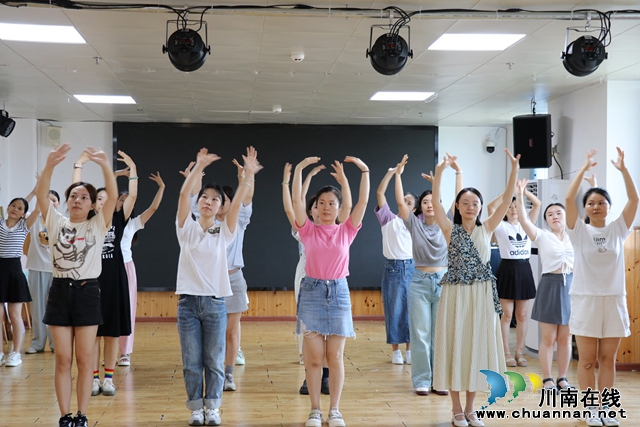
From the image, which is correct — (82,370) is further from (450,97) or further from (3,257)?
(450,97)

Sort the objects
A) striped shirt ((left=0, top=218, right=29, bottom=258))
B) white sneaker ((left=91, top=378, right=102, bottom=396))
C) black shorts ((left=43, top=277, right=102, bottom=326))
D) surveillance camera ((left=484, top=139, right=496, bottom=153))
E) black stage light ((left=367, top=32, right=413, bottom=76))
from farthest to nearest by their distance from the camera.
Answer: surveillance camera ((left=484, top=139, right=496, bottom=153)), striped shirt ((left=0, top=218, right=29, bottom=258)), white sneaker ((left=91, top=378, right=102, bottom=396)), black stage light ((left=367, top=32, right=413, bottom=76)), black shorts ((left=43, top=277, right=102, bottom=326))

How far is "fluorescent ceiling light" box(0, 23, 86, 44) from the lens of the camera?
5.54m

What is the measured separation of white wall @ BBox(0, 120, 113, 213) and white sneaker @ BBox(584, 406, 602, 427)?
321 inches

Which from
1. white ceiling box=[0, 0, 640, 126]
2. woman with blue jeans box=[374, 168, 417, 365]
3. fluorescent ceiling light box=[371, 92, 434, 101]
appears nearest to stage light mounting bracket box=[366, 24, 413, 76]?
white ceiling box=[0, 0, 640, 126]

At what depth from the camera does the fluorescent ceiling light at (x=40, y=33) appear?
5543mm

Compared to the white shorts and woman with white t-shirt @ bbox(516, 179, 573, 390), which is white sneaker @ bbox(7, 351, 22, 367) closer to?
woman with white t-shirt @ bbox(516, 179, 573, 390)

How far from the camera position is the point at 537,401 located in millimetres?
5578

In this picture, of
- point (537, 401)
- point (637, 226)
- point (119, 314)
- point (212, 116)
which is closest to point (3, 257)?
point (119, 314)

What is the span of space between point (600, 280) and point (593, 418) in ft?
3.11

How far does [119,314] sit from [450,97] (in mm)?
5004

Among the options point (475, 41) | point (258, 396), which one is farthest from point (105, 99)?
point (475, 41)

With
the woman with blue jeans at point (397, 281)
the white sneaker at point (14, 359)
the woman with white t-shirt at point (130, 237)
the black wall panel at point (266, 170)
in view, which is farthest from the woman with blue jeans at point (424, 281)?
the black wall panel at point (266, 170)

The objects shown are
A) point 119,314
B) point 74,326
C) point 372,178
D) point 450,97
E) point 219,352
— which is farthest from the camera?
point 372,178

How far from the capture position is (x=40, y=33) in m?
5.70
